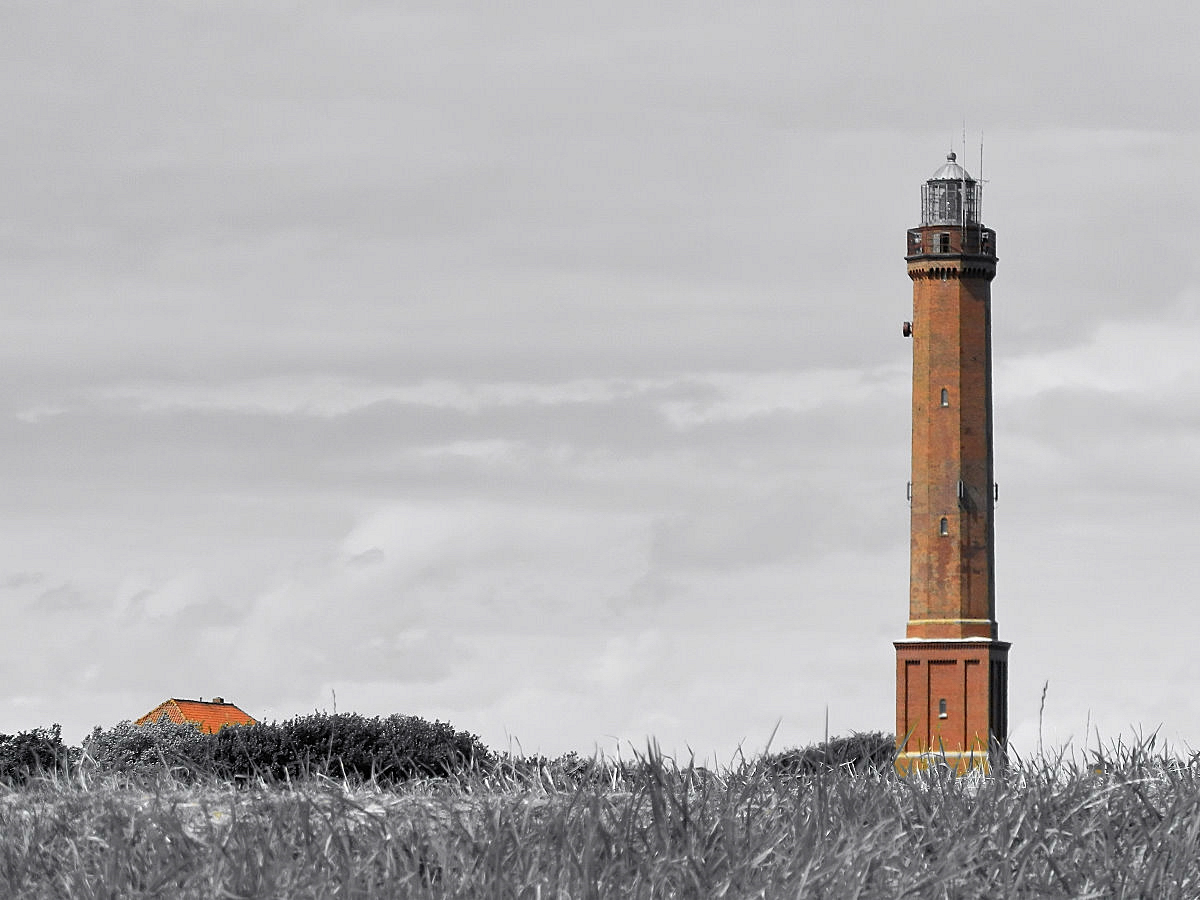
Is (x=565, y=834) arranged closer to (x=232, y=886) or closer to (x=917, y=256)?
(x=232, y=886)

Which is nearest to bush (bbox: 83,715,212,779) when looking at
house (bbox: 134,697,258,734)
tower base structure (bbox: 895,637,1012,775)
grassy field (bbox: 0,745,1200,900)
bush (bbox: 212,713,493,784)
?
bush (bbox: 212,713,493,784)

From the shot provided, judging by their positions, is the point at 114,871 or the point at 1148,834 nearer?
the point at 114,871

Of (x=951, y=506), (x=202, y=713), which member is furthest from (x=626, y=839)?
(x=951, y=506)

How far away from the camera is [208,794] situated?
33.3 ft

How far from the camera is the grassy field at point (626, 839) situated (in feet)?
27.7

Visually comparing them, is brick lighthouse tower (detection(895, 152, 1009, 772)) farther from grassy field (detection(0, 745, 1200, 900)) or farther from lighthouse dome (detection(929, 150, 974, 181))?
grassy field (detection(0, 745, 1200, 900))

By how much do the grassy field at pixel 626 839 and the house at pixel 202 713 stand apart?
161 ft

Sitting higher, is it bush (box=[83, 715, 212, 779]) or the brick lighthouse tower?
the brick lighthouse tower

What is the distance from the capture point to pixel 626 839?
29.2 feet

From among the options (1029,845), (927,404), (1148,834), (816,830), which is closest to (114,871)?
(816,830)

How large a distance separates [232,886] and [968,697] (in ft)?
205

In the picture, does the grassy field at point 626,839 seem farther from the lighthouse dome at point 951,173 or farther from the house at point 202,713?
the lighthouse dome at point 951,173

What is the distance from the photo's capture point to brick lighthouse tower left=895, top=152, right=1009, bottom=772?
6819 centimetres

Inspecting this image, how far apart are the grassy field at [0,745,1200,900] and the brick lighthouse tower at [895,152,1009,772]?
192 ft
